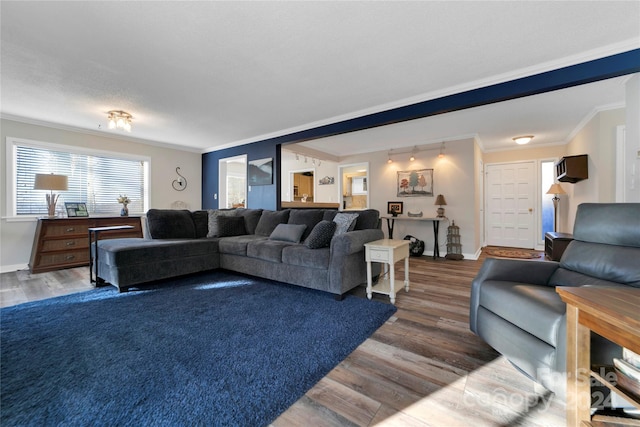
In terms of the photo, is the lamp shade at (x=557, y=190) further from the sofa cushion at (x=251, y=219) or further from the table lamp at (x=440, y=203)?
the sofa cushion at (x=251, y=219)

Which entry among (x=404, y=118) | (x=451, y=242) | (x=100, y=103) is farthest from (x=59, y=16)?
(x=451, y=242)

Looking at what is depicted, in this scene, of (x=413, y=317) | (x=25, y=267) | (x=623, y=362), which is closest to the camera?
(x=623, y=362)

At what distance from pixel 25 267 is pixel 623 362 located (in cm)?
671

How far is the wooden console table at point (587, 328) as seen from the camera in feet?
2.84

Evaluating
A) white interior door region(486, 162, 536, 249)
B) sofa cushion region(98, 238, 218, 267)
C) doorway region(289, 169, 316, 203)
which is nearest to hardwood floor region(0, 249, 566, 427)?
sofa cushion region(98, 238, 218, 267)

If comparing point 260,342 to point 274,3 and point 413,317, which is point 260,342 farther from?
point 274,3

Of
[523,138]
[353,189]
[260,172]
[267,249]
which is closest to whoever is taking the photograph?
[267,249]

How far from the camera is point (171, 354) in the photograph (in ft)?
5.73

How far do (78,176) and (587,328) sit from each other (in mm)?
6730

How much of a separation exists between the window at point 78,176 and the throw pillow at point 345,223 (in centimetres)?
463

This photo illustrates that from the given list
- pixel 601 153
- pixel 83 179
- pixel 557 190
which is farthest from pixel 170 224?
pixel 557 190

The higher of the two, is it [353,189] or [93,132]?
[93,132]

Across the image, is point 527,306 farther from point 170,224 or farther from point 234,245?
point 170,224

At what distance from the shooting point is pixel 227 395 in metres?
1.36
